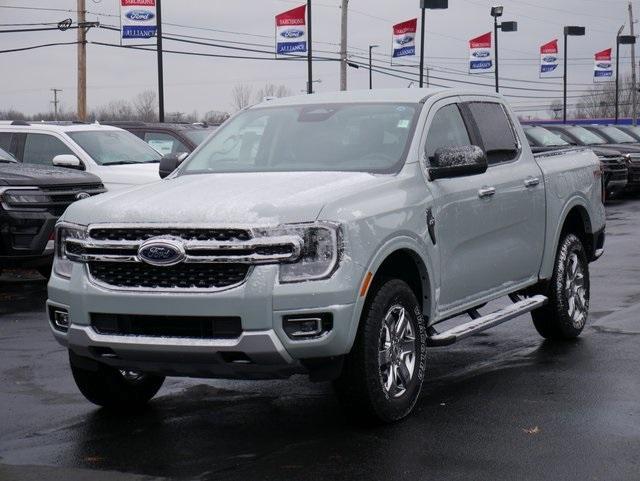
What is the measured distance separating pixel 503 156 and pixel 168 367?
325cm

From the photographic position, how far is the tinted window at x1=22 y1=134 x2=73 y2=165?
1653cm

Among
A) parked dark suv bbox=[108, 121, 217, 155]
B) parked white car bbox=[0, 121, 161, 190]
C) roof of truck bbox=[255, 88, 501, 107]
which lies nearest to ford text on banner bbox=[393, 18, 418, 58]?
parked dark suv bbox=[108, 121, 217, 155]

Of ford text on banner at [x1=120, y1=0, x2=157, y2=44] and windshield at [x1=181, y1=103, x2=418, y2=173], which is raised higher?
ford text on banner at [x1=120, y1=0, x2=157, y2=44]

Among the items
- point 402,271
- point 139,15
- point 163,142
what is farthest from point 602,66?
point 402,271

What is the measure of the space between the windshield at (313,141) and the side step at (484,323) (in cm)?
105

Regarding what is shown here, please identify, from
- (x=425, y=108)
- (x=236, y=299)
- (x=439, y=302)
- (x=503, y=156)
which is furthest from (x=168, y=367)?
(x=503, y=156)

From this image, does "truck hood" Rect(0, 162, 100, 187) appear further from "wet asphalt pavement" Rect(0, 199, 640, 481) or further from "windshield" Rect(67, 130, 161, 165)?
"wet asphalt pavement" Rect(0, 199, 640, 481)

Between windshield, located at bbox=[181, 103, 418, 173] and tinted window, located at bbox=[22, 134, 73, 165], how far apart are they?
888cm

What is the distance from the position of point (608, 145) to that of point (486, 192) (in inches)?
832

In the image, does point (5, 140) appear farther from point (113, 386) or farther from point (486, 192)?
point (486, 192)

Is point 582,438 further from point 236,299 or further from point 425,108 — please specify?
point 425,108

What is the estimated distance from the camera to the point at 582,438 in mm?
6188

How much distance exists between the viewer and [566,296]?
914 centimetres

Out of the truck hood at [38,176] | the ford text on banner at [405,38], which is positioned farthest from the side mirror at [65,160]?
the ford text on banner at [405,38]
